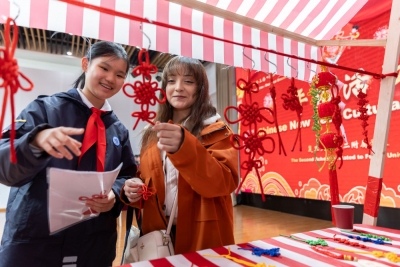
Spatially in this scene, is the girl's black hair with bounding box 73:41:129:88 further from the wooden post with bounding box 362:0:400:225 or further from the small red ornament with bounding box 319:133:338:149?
the wooden post with bounding box 362:0:400:225

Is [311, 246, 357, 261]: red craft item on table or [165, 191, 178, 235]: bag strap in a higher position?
[165, 191, 178, 235]: bag strap

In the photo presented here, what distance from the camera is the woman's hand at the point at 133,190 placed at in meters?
0.91

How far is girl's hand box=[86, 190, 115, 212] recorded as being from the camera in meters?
0.82

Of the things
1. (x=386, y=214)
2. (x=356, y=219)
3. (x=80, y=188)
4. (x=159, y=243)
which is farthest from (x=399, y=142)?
(x=80, y=188)

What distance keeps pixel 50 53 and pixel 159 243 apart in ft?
17.2

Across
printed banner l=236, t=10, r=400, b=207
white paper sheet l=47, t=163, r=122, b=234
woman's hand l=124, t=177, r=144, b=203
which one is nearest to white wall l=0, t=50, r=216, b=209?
printed banner l=236, t=10, r=400, b=207

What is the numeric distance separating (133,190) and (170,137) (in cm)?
28

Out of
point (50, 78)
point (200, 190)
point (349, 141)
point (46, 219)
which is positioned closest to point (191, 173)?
point (200, 190)

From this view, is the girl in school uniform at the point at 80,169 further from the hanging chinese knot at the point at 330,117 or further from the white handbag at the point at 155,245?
the hanging chinese knot at the point at 330,117

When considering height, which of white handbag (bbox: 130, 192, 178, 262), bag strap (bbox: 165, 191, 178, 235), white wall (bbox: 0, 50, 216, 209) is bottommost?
white handbag (bbox: 130, 192, 178, 262)

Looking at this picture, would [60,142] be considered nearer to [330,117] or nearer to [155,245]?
A: [155,245]

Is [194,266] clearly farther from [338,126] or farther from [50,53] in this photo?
[50,53]

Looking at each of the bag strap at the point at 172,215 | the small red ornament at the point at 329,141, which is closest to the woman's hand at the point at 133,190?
the bag strap at the point at 172,215

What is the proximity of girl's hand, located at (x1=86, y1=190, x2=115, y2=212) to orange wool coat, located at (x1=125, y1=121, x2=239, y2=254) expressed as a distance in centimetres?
11
